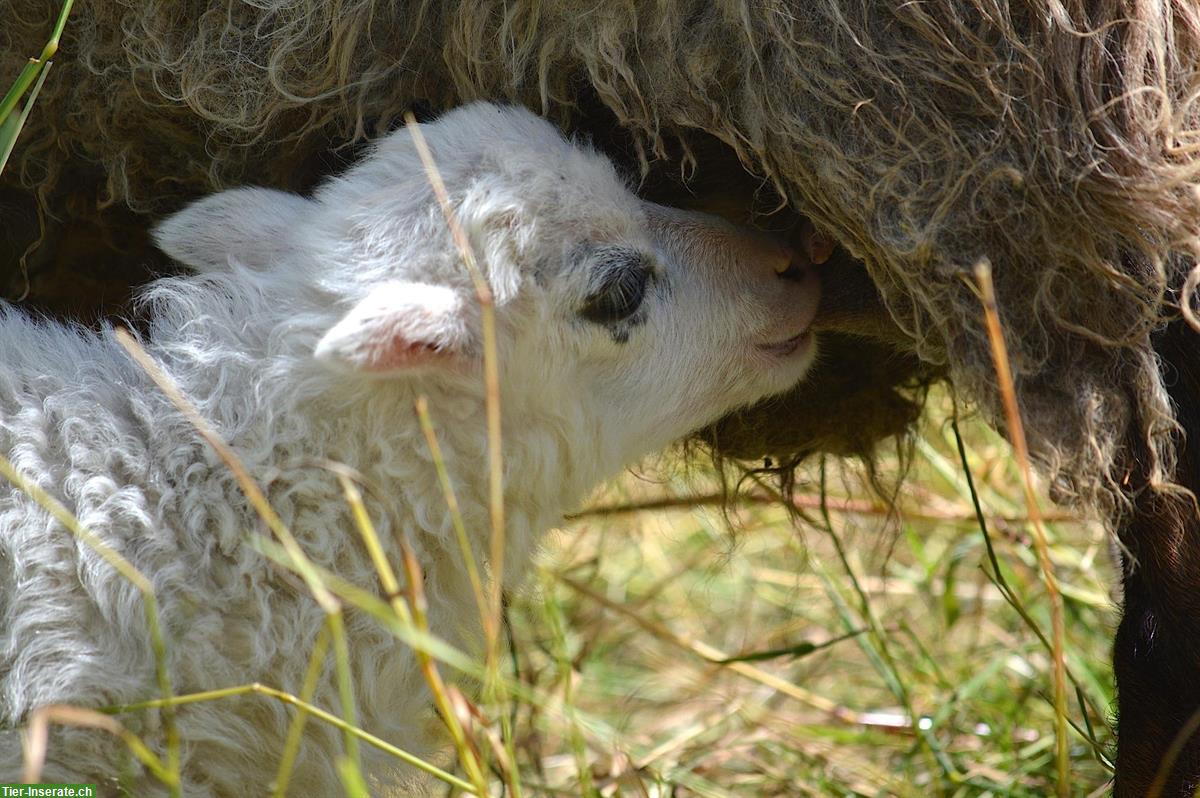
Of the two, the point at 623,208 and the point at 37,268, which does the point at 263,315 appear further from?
the point at 37,268

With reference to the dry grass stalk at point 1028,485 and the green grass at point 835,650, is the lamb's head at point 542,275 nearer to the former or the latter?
A: the dry grass stalk at point 1028,485

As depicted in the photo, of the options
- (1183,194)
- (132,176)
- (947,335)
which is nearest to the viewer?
(1183,194)

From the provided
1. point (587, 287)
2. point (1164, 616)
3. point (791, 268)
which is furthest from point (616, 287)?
point (1164, 616)

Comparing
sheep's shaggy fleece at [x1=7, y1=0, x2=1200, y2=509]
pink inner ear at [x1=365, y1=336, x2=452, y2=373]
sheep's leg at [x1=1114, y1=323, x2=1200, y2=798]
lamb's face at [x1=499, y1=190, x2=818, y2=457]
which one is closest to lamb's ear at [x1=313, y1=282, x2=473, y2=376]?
pink inner ear at [x1=365, y1=336, x2=452, y2=373]

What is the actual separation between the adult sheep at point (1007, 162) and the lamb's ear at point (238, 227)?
0.26 metres

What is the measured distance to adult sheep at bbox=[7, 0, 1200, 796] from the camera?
6.32 ft

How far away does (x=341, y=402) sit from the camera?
82.4 inches

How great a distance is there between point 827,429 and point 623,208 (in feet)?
2.56

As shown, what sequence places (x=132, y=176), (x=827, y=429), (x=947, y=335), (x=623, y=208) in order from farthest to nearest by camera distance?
(x=827, y=429) → (x=132, y=176) → (x=623, y=208) → (x=947, y=335)

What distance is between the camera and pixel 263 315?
2164mm

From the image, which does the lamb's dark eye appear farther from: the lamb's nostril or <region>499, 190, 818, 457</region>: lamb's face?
the lamb's nostril

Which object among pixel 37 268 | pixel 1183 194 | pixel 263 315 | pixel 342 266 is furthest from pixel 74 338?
pixel 1183 194

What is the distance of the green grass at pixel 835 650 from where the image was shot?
3080mm

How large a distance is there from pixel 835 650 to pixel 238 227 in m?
2.41
